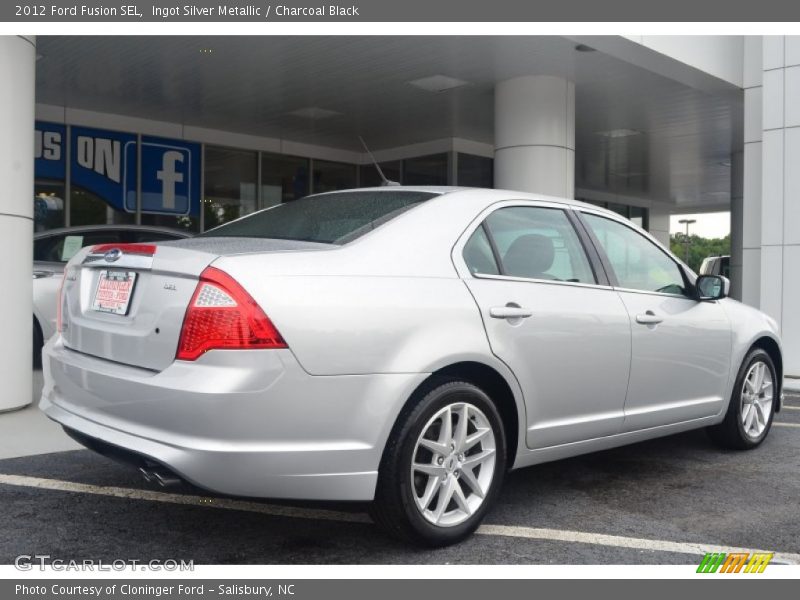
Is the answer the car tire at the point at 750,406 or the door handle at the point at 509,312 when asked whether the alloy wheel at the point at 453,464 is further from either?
the car tire at the point at 750,406

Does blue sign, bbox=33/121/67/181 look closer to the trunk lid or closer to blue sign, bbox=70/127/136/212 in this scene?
blue sign, bbox=70/127/136/212

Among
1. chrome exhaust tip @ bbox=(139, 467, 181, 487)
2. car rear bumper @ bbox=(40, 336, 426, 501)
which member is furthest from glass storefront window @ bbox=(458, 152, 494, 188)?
chrome exhaust tip @ bbox=(139, 467, 181, 487)

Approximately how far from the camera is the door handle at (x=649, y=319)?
440 cm

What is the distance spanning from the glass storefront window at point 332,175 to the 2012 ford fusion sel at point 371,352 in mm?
13295

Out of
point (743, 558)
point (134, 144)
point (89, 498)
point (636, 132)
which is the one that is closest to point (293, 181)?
point (134, 144)

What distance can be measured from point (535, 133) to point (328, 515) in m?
8.67

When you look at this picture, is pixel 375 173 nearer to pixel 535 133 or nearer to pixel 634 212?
pixel 535 133

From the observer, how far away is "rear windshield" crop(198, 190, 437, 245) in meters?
3.55

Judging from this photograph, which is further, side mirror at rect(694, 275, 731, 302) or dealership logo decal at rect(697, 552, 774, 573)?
side mirror at rect(694, 275, 731, 302)

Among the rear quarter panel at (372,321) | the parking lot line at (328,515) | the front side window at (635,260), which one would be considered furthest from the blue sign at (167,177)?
the rear quarter panel at (372,321)

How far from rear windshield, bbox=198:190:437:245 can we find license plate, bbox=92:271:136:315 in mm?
641

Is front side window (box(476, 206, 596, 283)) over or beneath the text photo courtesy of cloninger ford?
over

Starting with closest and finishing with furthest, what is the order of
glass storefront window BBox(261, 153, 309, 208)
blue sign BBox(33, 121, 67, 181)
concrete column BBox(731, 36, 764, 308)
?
concrete column BBox(731, 36, 764, 308) < blue sign BBox(33, 121, 67, 181) < glass storefront window BBox(261, 153, 309, 208)

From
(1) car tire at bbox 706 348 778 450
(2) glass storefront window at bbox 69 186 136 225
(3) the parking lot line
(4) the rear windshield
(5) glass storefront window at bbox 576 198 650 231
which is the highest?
(5) glass storefront window at bbox 576 198 650 231
